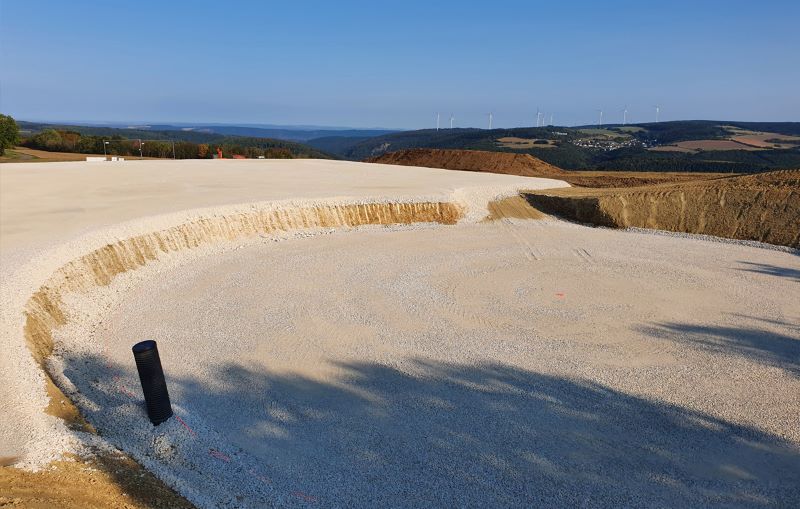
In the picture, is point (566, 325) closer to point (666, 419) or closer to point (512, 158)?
point (666, 419)

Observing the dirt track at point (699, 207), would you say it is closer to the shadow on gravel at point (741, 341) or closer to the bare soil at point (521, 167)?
the bare soil at point (521, 167)

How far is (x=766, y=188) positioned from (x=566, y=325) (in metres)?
19.0

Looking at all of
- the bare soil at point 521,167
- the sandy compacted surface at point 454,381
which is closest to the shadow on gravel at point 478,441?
the sandy compacted surface at point 454,381

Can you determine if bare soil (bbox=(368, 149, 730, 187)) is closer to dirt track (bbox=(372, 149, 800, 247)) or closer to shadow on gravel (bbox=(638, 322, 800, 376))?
dirt track (bbox=(372, 149, 800, 247))

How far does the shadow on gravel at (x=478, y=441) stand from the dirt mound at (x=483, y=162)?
1458 inches

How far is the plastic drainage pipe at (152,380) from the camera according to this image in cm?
855

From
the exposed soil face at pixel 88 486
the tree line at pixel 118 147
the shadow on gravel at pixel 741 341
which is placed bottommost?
the shadow on gravel at pixel 741 341

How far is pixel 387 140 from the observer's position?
611 ft

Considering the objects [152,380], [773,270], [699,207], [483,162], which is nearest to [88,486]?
[152,380]

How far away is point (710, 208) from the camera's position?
2572 centimetres

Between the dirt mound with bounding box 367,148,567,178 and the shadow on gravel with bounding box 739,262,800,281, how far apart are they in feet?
81.9

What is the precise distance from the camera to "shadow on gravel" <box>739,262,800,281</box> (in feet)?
61.6

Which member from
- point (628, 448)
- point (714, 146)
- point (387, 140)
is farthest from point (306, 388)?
point (387, 140)

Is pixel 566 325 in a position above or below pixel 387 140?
below
